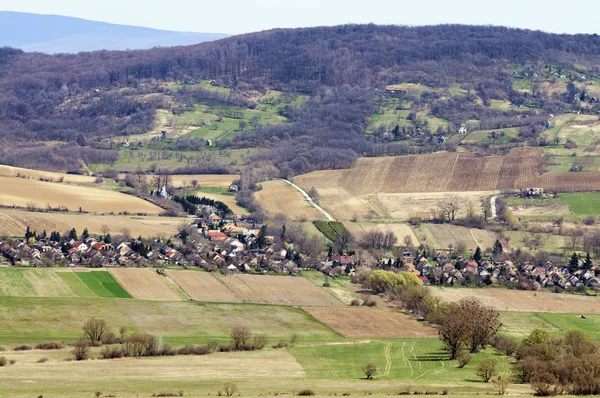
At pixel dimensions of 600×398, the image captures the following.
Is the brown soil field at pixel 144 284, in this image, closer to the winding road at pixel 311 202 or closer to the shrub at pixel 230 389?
the shrub at pixel 230 389

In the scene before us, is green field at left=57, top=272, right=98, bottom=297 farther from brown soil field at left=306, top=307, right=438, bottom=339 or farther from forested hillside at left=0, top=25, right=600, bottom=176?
forested hillside at left=0, top=25, right=600, bottom=176

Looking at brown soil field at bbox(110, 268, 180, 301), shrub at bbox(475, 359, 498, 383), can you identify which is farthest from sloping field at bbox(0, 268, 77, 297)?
shrub at bbox(475, 359, 498, 383)

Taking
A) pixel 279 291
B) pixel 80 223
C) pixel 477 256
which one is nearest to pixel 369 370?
pixel 279 291

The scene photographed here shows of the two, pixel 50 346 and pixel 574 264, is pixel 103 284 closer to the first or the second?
pixel 50 346

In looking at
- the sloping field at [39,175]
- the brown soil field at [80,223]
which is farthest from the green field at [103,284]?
the sloping field at [39,175]

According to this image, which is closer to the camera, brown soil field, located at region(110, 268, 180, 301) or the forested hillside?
brown soil field, located at region(110, 268, 180, 301)

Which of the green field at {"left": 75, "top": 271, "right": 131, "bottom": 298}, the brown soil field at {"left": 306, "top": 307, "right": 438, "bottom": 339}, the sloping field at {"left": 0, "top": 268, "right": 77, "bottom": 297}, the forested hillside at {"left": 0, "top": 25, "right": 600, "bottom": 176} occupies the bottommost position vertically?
the brown soil field at {"left": 306, "top": 307, "right": 438, "bottom": 339}

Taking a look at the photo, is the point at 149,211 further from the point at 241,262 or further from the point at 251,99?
the point at 251,99
